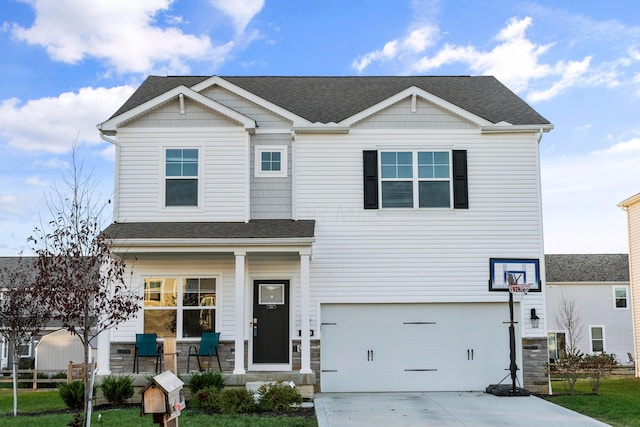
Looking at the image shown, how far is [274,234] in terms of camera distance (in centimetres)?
1491

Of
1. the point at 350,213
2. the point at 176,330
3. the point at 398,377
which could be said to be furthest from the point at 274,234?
the point at 398,377

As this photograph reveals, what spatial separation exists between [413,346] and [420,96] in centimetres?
564

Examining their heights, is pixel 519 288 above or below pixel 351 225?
below

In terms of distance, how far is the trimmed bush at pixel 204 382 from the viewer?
46.2 feet

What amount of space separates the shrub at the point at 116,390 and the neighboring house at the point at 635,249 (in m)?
16.6

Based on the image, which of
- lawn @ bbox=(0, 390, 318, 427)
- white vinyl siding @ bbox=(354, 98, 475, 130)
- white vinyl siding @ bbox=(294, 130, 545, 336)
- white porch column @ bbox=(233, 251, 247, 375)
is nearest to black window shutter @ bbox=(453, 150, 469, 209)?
white vinyl siding @ bbox=(294, 130, 545, 336)

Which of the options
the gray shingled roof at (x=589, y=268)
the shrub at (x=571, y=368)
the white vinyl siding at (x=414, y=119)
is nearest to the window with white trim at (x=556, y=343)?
the gray shingled roof at (x=589, y=268)

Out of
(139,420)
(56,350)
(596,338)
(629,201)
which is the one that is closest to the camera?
(139,420)

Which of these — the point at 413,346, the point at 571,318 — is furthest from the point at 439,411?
the point at 571,318

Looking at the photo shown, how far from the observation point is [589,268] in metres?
38.1

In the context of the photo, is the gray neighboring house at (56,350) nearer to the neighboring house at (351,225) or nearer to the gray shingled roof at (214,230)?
the neighboring house at (351,225)

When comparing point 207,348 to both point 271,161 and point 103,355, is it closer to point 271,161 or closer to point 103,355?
point 103,355

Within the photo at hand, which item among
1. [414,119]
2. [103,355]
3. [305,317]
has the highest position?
[414,119]

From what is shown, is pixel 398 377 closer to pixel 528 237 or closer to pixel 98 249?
pixel 528 237
